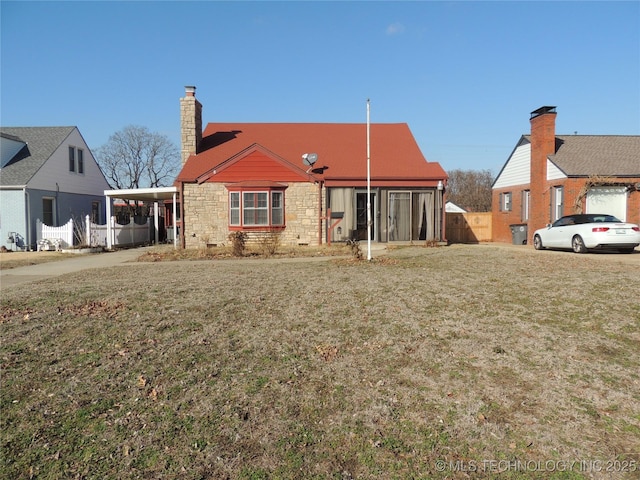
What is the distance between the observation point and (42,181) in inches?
882

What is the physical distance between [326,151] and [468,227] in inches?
403

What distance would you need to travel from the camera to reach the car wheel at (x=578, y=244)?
15.6 metres

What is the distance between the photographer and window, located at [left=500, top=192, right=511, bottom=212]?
83.4 ft

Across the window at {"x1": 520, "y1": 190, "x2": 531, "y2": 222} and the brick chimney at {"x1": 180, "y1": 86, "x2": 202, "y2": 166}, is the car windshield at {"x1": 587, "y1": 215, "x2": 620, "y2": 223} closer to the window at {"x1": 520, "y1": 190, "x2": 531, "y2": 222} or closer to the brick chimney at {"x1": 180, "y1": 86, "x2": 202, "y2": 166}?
the window at {"x1": 520, "y1": 190, "x2": 531, "y2": 222}

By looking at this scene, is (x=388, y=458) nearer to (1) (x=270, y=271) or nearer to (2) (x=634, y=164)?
(1) (x=270, y=271)

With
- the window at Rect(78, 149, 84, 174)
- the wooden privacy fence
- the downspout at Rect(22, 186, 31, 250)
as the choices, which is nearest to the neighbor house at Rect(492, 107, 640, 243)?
the wooden privacy fence

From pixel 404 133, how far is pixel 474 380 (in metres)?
21.1

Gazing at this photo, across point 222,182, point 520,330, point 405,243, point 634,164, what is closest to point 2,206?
point 222,182

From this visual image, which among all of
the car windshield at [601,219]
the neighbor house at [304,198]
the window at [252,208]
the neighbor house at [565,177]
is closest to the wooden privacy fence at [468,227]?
the neighbor house at [565,177]

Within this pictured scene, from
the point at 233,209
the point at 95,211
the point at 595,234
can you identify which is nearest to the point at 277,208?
the point at 233,209

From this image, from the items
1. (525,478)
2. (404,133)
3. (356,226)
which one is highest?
(404,133)

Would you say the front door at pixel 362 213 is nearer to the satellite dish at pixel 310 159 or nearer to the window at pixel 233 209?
the satellite dish at pixel 310 159

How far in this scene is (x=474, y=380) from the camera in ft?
13.9

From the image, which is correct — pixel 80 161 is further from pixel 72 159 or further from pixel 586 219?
pixel 586 219
